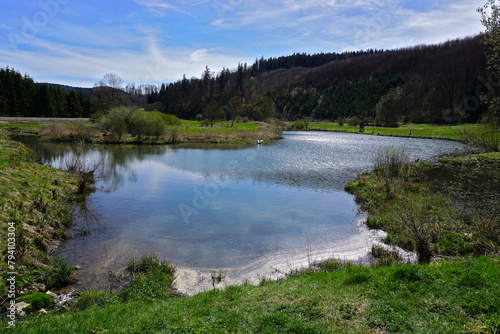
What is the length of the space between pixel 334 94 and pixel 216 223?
147572 mm

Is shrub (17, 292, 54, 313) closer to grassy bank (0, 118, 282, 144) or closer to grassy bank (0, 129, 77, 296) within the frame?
grassy bank (0, 129, 77, 296)

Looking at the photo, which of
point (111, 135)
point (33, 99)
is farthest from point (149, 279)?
point (33, 99)

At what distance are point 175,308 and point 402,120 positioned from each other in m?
112

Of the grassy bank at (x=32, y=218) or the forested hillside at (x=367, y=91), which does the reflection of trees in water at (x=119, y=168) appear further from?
the forested hillside at (x=367, y=91)

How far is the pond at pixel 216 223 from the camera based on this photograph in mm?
9500

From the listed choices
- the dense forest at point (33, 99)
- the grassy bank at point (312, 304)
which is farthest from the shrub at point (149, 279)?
the dense forest at point (33, 99)

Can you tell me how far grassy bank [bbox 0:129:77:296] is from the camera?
26.2ft

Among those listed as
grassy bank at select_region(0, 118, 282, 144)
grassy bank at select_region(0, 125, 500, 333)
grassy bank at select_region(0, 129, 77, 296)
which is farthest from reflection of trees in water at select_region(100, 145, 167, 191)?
grassy bank at select_region(0, 125, 500, 333)

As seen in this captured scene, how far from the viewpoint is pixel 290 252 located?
10.2 meters

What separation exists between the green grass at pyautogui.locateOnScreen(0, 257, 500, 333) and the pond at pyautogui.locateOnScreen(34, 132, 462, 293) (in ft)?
6.92

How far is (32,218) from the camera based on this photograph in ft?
35.6

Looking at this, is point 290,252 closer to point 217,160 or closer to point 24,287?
point 24,287

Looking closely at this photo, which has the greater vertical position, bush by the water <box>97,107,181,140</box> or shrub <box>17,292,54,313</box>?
bush by the water <box>97,107,181,140</box>

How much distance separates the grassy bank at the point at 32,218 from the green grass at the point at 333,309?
7.53 feet
